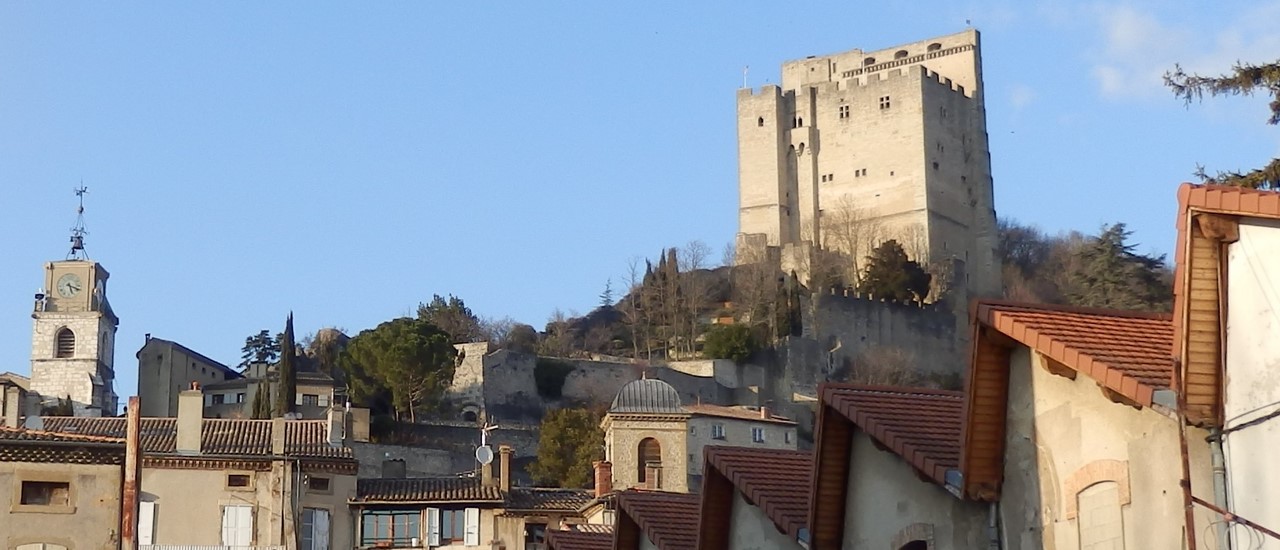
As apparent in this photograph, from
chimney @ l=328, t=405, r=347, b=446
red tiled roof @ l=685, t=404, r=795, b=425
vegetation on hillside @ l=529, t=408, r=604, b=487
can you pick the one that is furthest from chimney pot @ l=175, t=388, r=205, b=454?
vegetation on hillside @ l=529, t=408, r=604, b=487

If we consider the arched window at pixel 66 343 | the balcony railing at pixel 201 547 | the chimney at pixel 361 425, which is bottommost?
the balcony railing at pixel 201 547

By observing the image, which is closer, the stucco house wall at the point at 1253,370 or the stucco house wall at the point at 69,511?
the stucco house wall at the point at 1253,370

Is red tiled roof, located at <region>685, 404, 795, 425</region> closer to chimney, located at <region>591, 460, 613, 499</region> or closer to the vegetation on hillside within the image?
the vegetation on hillside

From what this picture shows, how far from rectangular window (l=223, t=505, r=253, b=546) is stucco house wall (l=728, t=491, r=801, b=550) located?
32.1 meters

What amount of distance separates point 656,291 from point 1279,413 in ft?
352

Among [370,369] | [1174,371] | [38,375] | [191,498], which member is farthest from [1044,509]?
[38,375]

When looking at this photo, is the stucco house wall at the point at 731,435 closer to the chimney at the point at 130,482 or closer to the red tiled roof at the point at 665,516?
the chimney at the point at 130,482

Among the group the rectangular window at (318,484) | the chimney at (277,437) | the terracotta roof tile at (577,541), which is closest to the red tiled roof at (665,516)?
the terracotta roof tile at (577,541)

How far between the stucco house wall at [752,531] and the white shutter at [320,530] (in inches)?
1309

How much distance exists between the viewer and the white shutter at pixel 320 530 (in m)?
54.9

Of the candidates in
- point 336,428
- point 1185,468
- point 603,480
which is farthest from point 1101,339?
point 336,428

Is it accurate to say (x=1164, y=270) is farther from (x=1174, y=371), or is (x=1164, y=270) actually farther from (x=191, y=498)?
(x=1174, y=371)

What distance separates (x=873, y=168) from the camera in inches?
5768

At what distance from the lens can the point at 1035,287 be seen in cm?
14050
